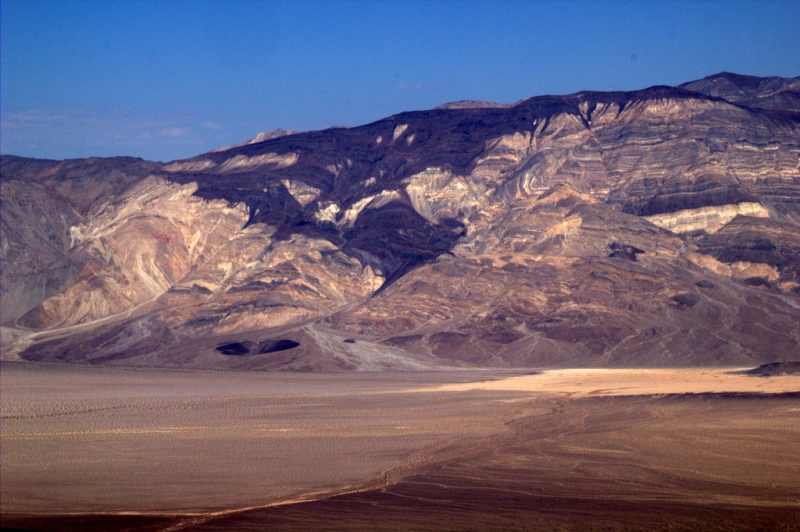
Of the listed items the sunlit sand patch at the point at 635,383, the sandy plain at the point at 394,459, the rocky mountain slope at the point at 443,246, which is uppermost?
the rocky mountain slope at the point at 443,246

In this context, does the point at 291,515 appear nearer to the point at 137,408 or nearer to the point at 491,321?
the point at 137,408

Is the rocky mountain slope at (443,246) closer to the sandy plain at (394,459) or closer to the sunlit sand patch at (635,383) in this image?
the sunlit sand patch at (635,383)

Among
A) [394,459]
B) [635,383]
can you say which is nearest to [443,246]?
[635,383]

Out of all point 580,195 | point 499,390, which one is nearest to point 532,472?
point 499,390

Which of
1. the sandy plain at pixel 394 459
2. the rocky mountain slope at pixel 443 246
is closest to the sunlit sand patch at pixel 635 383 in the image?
the sandy plain at pixel 394 459

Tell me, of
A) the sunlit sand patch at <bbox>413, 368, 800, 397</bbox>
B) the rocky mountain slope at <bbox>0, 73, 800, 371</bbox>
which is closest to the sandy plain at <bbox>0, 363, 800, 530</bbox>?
the sunlit sand patch at <bbox>413, 368, 800, 397</bbox>

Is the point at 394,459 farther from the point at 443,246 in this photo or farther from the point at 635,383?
the point at 443,246
